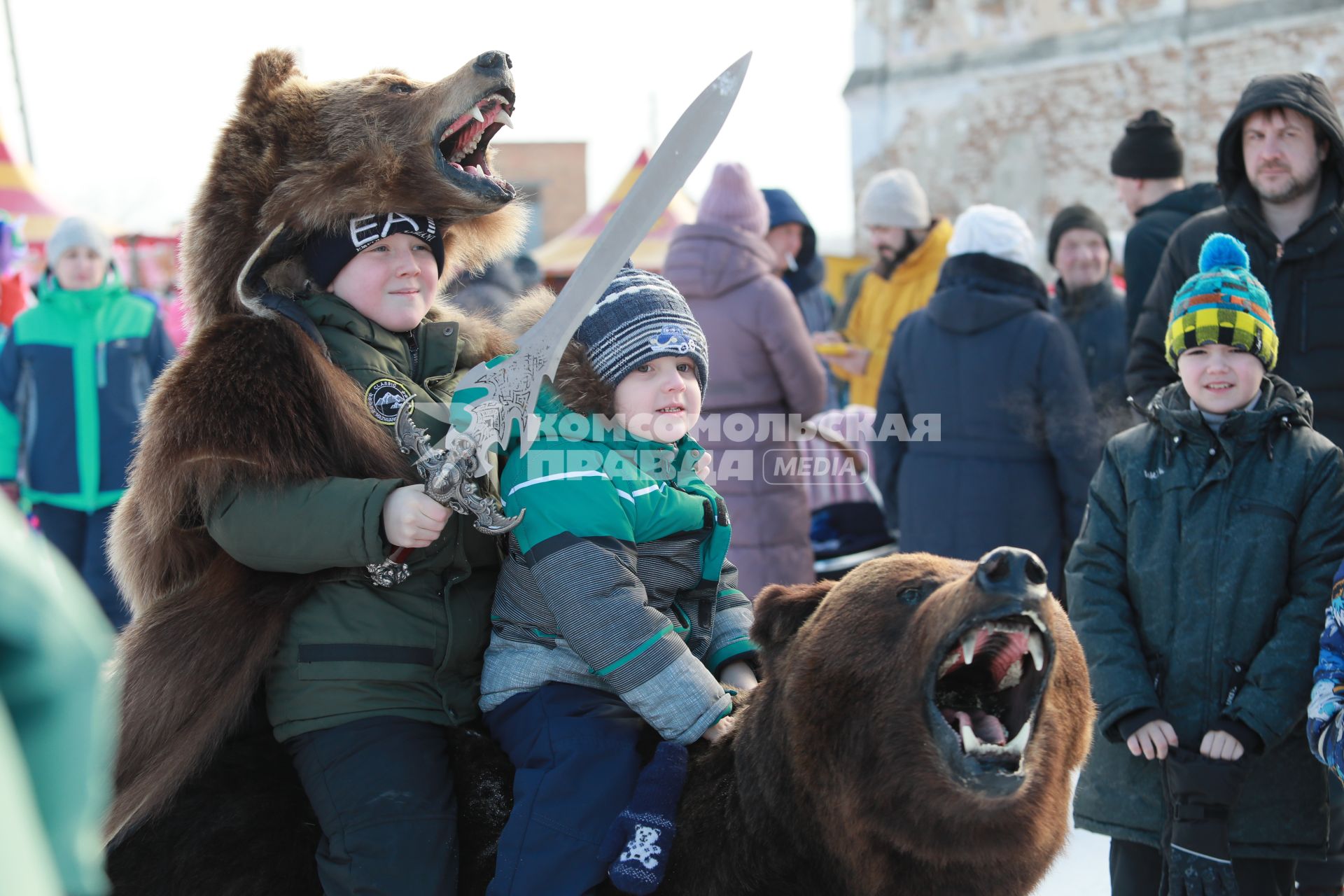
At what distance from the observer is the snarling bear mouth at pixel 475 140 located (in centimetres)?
218

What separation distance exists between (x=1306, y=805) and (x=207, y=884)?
235 cm

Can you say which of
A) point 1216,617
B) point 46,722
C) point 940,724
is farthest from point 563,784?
point 1216,617

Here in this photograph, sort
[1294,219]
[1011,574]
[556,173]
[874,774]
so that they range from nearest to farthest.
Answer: [1011,574] < [874,774] < [1294,219] < [556,173]

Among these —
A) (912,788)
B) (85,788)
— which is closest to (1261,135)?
(912,788)

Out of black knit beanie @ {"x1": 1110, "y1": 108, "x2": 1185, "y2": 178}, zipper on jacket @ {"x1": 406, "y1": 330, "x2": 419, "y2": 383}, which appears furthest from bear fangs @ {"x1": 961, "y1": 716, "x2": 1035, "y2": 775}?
black knit beanie @ {"x1": 1110, "y1": 108, "x2": 1185, "y2": 178}

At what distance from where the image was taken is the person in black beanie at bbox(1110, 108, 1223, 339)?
4.26 metres

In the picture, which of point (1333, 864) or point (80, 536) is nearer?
point (1333, 864)

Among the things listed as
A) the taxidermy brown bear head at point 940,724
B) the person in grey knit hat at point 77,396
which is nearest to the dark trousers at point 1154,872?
the taxidermy brown bear head at point 940,724

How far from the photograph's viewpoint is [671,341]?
221 centimetres

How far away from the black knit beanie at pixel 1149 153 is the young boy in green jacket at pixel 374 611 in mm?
3621

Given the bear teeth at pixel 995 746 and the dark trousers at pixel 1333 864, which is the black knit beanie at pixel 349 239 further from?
the dark trousers at pixel 1333 864

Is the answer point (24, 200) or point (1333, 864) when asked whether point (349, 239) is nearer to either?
point (1333, 864)

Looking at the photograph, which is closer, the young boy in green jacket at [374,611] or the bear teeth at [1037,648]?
the bear teeth at [1037,648]

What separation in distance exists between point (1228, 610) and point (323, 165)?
2.20 metres
